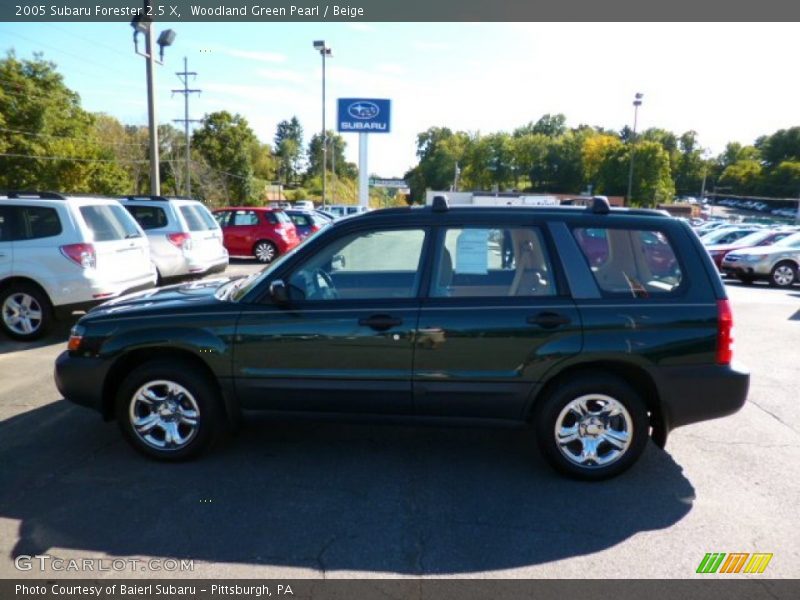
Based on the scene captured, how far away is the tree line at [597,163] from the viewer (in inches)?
3078

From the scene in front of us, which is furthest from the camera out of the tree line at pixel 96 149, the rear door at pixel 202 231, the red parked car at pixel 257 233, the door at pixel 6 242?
the tree line at pixel 96 149

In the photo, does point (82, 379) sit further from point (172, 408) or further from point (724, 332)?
point (724, 332)

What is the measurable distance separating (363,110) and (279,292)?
1396 inches

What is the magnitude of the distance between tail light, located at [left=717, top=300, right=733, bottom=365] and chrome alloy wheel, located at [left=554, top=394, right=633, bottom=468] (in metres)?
0.70

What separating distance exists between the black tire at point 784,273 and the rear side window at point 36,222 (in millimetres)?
16280

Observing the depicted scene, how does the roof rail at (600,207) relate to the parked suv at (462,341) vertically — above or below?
above

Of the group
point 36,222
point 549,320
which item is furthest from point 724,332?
point 36,222

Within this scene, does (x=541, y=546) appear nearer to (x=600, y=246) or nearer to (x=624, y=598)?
(x=624, y=598)

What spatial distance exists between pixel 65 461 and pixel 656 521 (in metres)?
3.88

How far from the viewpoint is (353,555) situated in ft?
9.96

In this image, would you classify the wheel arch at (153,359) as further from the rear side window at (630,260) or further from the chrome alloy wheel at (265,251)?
the chrome alloy wheel at (265,251)

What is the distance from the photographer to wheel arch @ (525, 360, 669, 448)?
3787 mm

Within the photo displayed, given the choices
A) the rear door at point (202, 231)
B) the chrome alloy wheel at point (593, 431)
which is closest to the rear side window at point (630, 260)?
the chrome alloy wheel at point (593, 431)

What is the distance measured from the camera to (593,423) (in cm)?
381
